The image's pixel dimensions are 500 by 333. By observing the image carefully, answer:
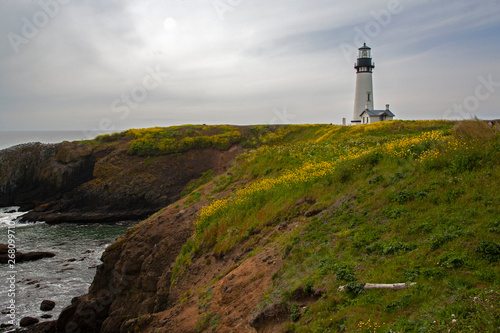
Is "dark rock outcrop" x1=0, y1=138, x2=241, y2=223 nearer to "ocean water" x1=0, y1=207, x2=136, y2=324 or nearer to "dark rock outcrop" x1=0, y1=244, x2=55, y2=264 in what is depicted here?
"ocean water" x1=0, y1=207, x2=136, y2=324

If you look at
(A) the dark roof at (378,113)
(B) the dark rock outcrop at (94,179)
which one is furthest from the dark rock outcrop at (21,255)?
(A) the dark roof at (378,113)

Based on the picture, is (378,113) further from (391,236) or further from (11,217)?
(11,217)

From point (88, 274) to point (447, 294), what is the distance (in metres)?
24.9

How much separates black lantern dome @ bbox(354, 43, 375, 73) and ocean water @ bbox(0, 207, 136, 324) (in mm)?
38834

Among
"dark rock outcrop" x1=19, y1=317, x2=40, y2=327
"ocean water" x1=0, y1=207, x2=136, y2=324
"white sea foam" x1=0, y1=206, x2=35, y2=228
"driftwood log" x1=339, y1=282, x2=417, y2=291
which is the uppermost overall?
"driftwood log" x1=339, y1=282, x2=417, y2=291

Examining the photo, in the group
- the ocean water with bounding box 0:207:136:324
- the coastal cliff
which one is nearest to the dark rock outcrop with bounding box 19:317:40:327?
the ocean water with bounding box 0:207:136:324

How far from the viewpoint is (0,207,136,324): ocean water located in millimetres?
20906

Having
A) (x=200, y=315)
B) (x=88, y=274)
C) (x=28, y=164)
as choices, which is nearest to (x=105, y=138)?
(x=28, y=164)

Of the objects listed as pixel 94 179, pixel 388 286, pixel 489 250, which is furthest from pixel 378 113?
pixel 388 286

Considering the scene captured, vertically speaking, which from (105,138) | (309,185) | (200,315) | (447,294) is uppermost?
(105,138)

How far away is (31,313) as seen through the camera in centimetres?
1934

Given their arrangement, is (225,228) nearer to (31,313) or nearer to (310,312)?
(310,312)

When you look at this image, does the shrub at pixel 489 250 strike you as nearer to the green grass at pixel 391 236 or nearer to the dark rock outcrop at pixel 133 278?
the green grass at pixel 391 236

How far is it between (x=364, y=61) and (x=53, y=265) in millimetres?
46617
